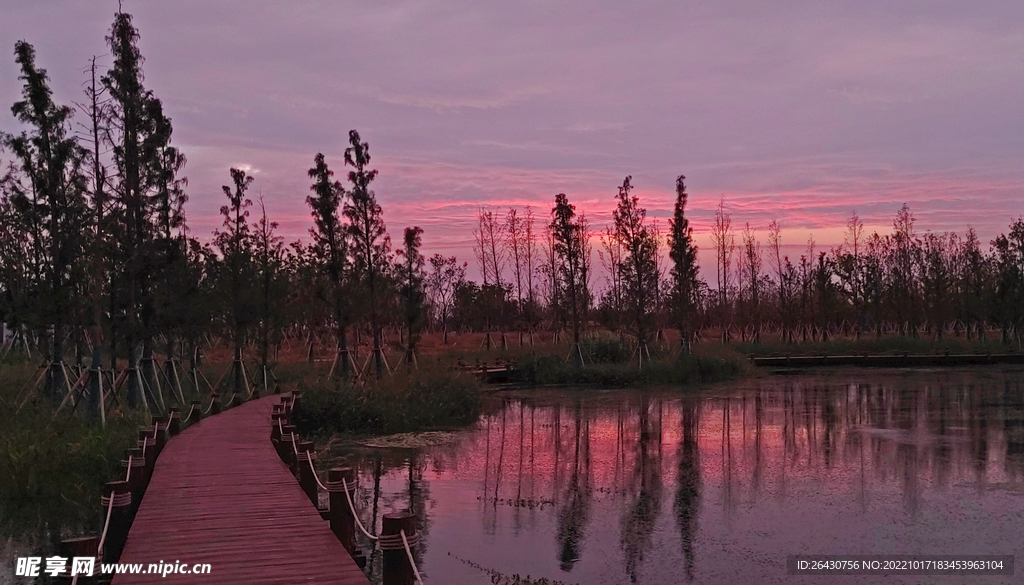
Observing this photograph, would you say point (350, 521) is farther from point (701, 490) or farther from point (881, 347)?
point (881, 347)

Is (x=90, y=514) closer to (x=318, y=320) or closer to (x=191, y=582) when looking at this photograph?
(x=191, y=582)

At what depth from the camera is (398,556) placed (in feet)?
23.5

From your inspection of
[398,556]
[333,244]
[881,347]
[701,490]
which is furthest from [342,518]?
[881,347]

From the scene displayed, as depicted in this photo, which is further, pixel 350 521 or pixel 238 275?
pixel 238 275

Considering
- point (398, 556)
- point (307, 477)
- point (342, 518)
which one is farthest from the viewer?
point (307, 477)

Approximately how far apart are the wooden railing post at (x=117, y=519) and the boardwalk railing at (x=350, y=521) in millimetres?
2062

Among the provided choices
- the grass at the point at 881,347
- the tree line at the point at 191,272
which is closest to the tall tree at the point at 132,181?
the tree line at the point at 191,272

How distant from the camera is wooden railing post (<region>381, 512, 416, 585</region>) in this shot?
715 cm

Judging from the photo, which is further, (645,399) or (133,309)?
(645,399)

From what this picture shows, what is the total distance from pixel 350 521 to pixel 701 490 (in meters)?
7.70

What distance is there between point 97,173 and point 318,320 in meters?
23.8

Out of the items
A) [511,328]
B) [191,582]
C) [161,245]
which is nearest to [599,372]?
[161,245]

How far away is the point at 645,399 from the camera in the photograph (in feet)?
99.8

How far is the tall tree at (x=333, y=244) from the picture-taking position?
3238 cm
